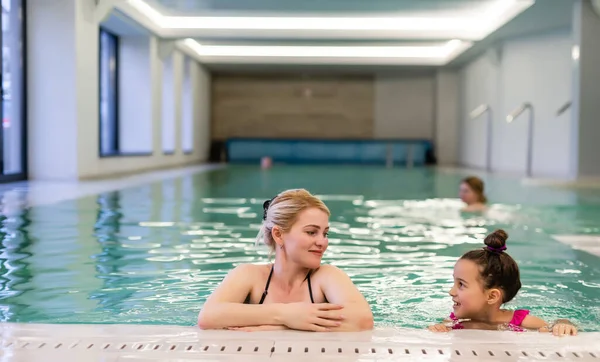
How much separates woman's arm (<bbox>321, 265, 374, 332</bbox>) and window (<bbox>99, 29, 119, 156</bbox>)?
15.4 metres

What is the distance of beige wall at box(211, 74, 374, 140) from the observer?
89.9ft

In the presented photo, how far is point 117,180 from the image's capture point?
549 inches

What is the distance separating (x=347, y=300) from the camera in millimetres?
2941

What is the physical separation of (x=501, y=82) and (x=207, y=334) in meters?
18.5

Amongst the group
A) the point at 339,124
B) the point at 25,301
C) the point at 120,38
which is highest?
the point at 120,38

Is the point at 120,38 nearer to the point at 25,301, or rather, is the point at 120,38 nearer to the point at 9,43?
the point at 9,43

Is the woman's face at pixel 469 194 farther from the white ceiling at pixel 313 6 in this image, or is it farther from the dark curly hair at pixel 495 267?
the white ceiling at pixel 313 6

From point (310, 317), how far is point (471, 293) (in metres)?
0.74

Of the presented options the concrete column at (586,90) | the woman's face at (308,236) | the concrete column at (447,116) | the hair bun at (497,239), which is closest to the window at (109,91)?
the concrete column at (586,90)

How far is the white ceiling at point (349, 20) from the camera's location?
15.4m

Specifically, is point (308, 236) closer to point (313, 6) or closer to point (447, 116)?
point (313, 6)

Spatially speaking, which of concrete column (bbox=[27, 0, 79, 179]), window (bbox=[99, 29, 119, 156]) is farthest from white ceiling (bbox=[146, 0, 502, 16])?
concrete column (bbox=[27, 0, 79, 179])

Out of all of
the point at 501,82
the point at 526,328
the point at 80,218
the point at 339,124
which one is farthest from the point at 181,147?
the point at 526,328

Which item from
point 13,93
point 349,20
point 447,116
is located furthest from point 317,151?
point 13,93
